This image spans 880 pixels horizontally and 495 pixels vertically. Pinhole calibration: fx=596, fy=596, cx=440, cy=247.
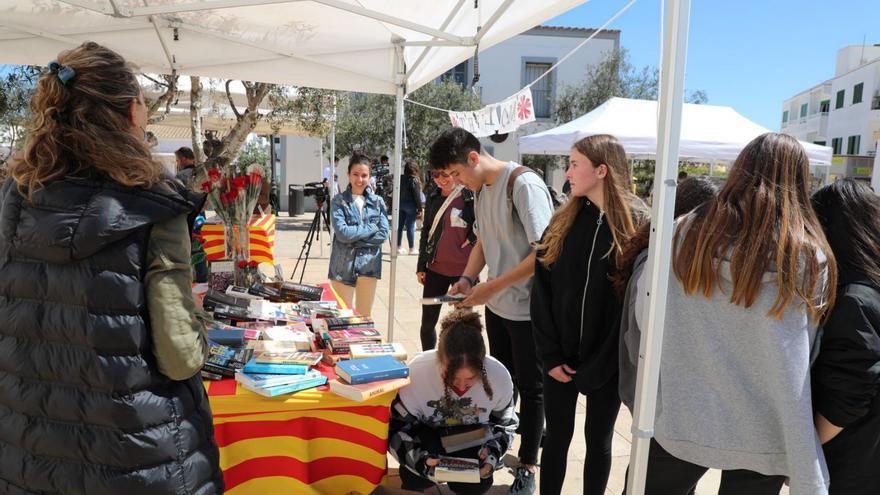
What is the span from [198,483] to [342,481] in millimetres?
979

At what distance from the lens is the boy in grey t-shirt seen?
280 cm

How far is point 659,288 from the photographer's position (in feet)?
5.15

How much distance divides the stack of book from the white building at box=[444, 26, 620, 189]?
2096cm

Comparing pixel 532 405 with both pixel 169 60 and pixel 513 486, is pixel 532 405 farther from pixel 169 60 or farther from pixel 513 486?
pixel 169 60

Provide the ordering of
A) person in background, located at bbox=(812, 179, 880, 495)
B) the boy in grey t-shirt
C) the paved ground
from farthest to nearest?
the paved ground → the boy in grey t-shirt → person in background, located at bbox=(812, 179, 880, 495)

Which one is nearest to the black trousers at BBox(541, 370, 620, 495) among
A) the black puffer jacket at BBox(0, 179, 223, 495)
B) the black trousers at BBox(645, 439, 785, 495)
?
the black trousers at BBox(645, 439, 785, 495)

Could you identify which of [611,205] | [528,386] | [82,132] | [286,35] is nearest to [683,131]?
[286,35]

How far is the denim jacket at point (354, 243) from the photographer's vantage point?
14.7 ft

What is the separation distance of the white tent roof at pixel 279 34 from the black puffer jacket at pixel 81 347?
2094 mm

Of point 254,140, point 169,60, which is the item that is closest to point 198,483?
point 169,60

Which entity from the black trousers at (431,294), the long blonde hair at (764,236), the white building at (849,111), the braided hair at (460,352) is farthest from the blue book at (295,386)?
the white building at (849,111)

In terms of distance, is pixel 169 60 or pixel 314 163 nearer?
pixel 169 60

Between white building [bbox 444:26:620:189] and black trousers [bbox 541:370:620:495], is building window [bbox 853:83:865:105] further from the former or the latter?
black trousers [bbox 541:370:620:495]

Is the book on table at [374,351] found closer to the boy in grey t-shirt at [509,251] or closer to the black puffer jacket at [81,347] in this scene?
the boy in grey t-shirt at [509,251]
